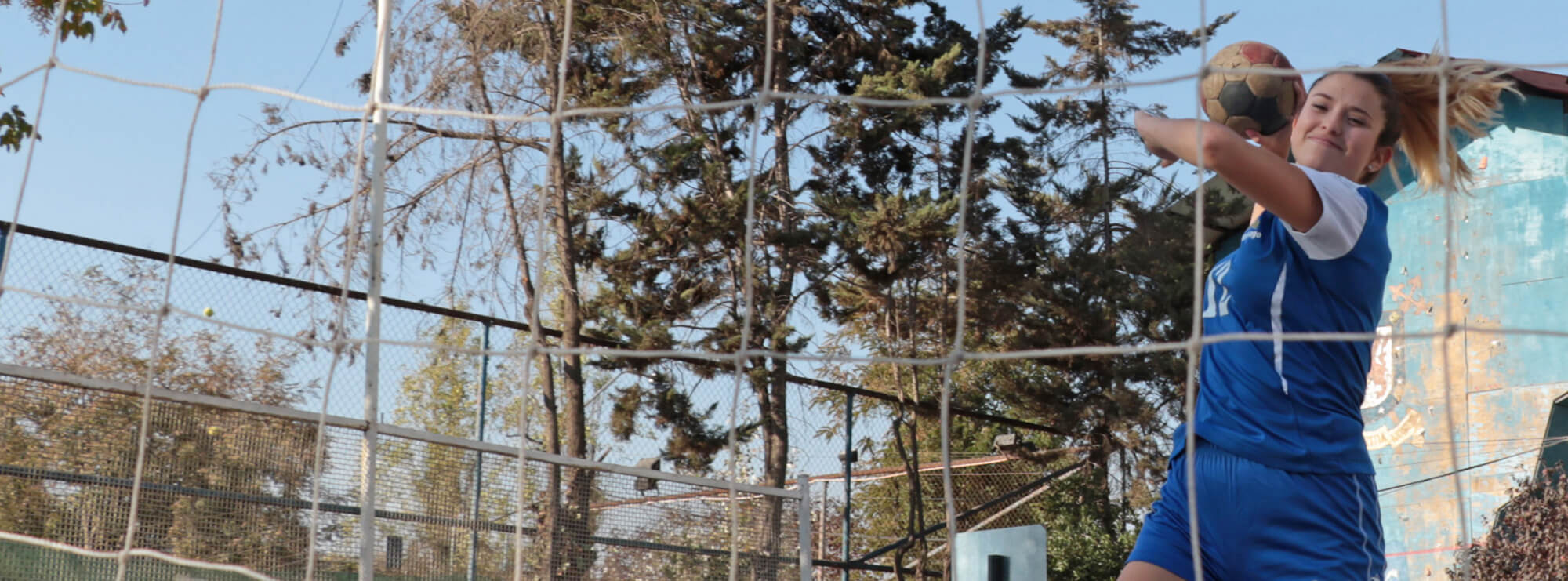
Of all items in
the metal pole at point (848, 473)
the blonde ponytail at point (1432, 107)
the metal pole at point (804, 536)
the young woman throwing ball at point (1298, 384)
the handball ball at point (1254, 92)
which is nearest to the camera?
the young woman throwing ball at point (1298, 384)

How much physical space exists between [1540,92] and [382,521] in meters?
8.99

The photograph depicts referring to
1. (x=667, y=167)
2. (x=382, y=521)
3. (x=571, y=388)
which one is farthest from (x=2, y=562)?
(x=667, y=167)

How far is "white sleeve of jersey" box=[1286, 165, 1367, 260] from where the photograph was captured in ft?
7.15

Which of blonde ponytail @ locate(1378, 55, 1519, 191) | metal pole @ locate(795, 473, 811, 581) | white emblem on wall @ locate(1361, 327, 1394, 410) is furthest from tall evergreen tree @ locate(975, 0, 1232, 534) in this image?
blonde ponytail @ locate(1378, 55, 1519, 191)

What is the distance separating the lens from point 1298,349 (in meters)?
2.38

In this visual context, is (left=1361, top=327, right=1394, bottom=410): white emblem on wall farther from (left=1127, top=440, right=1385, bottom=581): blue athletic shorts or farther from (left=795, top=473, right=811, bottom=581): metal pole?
(left=1127, top=440, right=1385, bottom=581): blue athletic shorts

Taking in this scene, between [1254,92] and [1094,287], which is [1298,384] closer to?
[1254,92]

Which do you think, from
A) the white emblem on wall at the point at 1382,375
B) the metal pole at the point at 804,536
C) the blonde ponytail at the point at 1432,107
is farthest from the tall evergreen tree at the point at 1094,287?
the blonde ponytail at the point at 1432,107

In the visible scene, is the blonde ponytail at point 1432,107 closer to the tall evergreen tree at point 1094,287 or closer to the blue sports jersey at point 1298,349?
the blue sports jersey at point 1298,349

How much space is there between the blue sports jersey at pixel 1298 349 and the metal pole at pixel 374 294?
190 cm

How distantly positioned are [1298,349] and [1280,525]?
300mm

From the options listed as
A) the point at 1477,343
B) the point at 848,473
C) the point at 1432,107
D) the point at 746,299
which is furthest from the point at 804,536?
the point at 1477,343

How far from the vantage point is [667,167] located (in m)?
10.0

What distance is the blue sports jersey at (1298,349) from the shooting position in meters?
2.34
